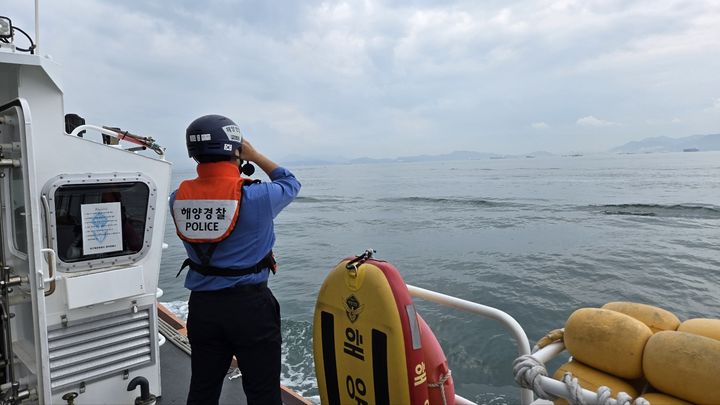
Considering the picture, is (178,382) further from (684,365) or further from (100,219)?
(684,365)

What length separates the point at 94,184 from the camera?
2834 millimetres

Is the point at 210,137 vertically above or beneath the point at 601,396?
above

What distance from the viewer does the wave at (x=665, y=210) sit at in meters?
22.8

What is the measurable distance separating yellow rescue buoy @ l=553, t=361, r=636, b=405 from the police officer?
138 centimetres

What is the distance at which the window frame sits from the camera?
2.66 m

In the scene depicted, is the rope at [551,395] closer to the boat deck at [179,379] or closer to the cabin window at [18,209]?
the boat deck at [179,379]

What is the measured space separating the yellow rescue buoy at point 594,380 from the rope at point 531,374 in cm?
9

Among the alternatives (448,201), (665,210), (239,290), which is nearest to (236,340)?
(239,290)

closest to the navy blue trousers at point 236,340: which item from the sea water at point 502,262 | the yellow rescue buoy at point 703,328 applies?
the yellow rescue buoy at point 703,328

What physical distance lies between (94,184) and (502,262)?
12688 millimetres

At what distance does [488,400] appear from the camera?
18.6 feet

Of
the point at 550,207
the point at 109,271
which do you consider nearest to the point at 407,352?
the point at 109,271

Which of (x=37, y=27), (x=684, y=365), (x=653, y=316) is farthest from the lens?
(x=37, y=27)

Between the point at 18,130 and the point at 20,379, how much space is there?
185 centimetres
